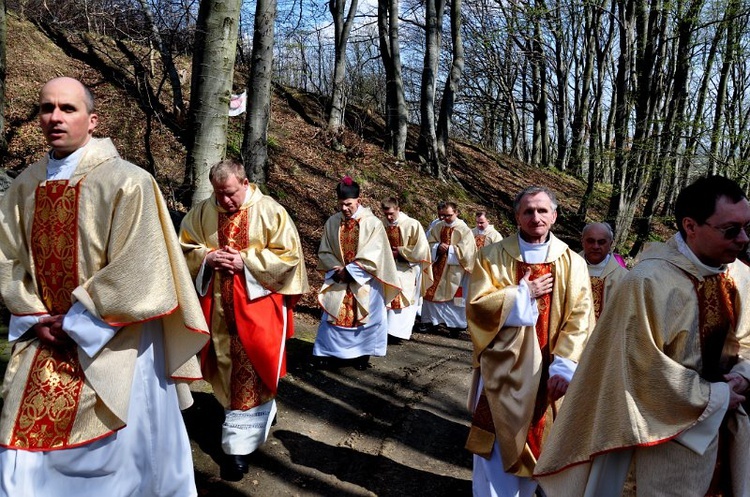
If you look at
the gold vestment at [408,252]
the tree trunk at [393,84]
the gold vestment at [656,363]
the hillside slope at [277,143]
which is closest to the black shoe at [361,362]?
the gold vestment at [408,252]

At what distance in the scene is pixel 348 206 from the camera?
684 centimetres

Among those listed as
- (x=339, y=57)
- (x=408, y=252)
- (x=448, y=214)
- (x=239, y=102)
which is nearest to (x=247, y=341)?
(x=408, y=252)

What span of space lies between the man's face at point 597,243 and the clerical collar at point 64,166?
4201 millimetres

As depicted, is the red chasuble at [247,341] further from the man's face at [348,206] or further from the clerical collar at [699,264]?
the clerical collar at [699,264]

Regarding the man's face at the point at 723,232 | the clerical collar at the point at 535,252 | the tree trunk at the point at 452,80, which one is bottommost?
the clerical collar at the point at 535,252

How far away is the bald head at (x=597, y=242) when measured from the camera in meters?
5.30

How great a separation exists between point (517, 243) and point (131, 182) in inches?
94.3

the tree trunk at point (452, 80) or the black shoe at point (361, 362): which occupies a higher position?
the tree trunk at point (452, 80)

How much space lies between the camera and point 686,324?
2.48 m

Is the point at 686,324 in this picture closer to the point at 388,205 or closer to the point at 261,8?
the point at 388,205

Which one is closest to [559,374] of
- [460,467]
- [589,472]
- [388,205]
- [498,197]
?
[589,472]

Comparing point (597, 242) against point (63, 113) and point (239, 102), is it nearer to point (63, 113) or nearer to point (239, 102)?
point (63, 113)

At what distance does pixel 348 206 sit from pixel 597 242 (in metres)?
2.81

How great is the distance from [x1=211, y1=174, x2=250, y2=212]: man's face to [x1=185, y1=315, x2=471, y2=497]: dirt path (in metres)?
1.85
